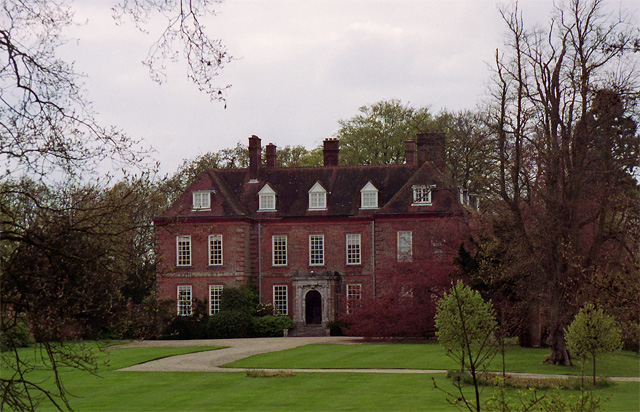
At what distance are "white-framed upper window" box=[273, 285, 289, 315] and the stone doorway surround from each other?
1.00 meters

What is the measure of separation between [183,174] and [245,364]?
95.7ft

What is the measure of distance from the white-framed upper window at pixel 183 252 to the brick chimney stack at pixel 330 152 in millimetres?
9135

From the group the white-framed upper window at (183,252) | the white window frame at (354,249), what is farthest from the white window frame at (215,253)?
the white window frame at (354,249)

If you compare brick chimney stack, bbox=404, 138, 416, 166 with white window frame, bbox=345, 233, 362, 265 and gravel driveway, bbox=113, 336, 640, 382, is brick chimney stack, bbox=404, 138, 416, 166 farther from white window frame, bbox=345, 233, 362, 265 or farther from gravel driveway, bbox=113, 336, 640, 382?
gravel driveway, bbox=113, 336, 640, 382

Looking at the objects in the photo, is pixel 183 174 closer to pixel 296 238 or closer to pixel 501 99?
pixel 296 238

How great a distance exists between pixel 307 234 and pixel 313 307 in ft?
13.0

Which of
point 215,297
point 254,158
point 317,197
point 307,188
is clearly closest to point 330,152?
point 307,188

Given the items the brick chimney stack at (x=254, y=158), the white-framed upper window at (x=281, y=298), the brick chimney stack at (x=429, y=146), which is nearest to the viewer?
the brick chimney stack at (x=429, y=146)

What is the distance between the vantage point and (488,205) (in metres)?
31.3

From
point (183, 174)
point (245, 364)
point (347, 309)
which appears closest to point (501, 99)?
point (245, 364)

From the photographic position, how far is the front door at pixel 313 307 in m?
44.2

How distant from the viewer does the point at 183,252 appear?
4441 centimetres

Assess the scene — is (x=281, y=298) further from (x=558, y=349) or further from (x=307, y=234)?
(x=558, y=349)

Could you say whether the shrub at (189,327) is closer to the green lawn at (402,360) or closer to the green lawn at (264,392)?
the green lawn at (402,360)
